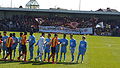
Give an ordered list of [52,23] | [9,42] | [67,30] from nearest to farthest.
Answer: [9,42] → [67,30] → [52,23]

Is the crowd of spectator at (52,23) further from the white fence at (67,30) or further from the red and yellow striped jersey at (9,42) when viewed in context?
the red and yellow striped jersey at (9,42)

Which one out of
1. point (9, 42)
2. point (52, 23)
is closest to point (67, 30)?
point (52, 23)

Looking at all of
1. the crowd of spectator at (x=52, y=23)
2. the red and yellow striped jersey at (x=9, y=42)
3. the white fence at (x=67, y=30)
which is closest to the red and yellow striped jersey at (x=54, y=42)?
the red and yellow striped jersey at (x=9, y=42)

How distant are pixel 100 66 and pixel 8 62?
228 inches

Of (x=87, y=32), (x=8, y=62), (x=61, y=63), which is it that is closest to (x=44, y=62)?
(x=61, y=63)

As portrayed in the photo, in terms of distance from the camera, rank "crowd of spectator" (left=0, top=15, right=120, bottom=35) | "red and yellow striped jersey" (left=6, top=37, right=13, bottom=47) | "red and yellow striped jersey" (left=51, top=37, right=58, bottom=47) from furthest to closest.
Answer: "crowd of spectator" (left=0, top=15, right=120, bottom=35)
"red and yellow striped jersey" (left=51, top=37, right=58, bottom=47)
"red and yellow striped jersey" (left=6, top=37, right=13, bottom=47)

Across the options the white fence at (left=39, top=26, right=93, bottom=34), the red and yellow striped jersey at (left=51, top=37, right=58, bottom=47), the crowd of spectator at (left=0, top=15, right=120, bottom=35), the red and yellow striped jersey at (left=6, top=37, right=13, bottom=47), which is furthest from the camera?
the crowd of spectator at (left=0, top=15, right=120, bottom=35)

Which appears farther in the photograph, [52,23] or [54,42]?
[52,23]

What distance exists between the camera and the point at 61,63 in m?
19.8

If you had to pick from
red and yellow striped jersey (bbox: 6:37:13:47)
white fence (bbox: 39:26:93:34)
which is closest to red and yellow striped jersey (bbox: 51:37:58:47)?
red and yellow striped jersey (bbox: 6:37:13:47)

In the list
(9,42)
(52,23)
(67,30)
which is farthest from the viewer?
(52,23)

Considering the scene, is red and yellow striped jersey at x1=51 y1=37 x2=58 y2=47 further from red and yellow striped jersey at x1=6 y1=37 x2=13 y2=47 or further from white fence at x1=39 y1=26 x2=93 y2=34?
white fence at x1=39 y1=26 x2=93 y2=34

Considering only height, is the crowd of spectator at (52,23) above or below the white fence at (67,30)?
above

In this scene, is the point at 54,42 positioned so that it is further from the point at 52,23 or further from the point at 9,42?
the point at 52,23
